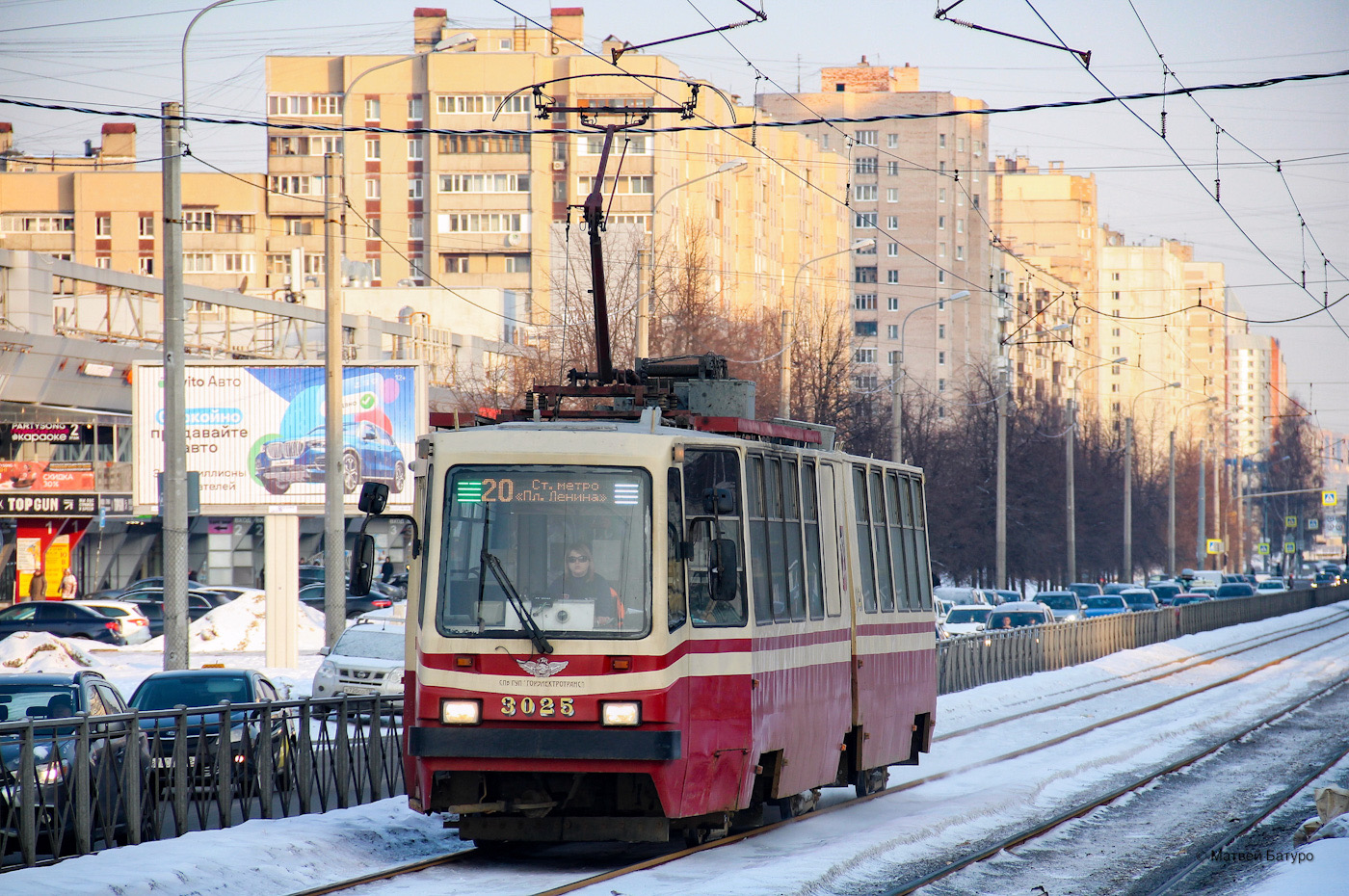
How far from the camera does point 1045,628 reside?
109 feet

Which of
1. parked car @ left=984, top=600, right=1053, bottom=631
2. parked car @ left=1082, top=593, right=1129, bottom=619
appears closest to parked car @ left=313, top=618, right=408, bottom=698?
parked car @ left=984, top=600, right=1053, bottom=631

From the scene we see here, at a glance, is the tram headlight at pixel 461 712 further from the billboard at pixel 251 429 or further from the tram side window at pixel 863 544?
the billboard at pixel 251 429

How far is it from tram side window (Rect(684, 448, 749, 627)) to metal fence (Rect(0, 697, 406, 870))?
11.8 feet

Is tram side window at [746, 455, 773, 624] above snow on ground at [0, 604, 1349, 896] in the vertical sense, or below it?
above

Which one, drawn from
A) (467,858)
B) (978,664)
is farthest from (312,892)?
(978,664)

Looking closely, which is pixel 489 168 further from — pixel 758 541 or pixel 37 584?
pixel 758 541

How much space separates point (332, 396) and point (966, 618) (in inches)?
739

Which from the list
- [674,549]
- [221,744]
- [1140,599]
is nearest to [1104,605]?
[1140,599]

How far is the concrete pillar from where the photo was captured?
29.8m

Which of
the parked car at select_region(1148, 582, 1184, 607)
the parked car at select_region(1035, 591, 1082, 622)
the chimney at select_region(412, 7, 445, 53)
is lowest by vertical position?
the parked car at select_region(1148, 582, 1184, 607)

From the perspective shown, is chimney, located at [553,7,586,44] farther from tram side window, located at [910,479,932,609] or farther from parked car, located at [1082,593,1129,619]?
tram side window, located at [910,479,932,609]

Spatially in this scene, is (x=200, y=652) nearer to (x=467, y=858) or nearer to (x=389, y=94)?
(x=467, y=858)

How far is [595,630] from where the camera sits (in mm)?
10445

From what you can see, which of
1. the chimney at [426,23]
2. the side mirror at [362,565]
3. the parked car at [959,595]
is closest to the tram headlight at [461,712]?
the side mirror at [362,565]
